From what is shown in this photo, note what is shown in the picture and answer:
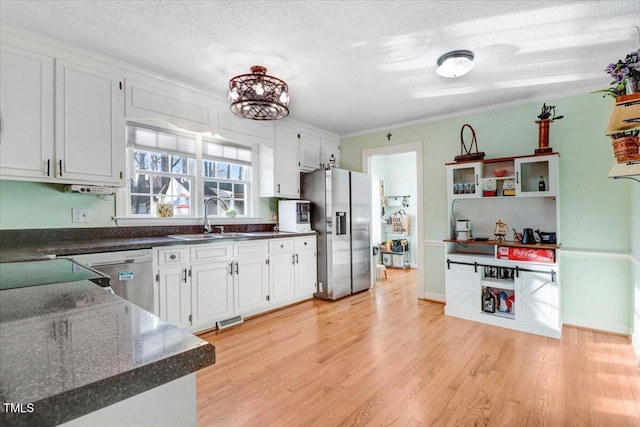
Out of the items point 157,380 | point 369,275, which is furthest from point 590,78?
point 157,380

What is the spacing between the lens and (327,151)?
508cm

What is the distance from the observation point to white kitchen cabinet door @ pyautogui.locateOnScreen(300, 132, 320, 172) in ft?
15.0

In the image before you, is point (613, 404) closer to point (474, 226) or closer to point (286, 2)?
point (474, 226)

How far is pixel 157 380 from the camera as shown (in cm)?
51

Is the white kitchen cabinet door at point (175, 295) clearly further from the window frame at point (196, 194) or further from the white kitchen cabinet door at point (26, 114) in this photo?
the white kitchen cabinet door at point (26, 114)

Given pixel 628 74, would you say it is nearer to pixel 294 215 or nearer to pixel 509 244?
pixel 509 244

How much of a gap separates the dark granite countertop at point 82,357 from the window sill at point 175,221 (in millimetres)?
2408

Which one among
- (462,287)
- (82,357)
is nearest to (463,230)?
(462,287)

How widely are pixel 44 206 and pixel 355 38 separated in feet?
9.46

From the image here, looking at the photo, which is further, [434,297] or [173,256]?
[434,297]

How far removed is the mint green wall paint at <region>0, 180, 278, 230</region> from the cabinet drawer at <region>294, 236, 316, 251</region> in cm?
205

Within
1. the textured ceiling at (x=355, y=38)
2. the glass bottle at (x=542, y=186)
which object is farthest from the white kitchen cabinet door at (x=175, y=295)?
the glass bottle at (x=542, y=186)

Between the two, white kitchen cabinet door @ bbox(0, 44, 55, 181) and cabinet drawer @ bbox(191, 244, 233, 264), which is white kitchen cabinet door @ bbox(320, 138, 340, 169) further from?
white kitchen cabinet door @ bbox(0, 44, 55, 181)

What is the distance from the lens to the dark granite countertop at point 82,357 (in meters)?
0.42
